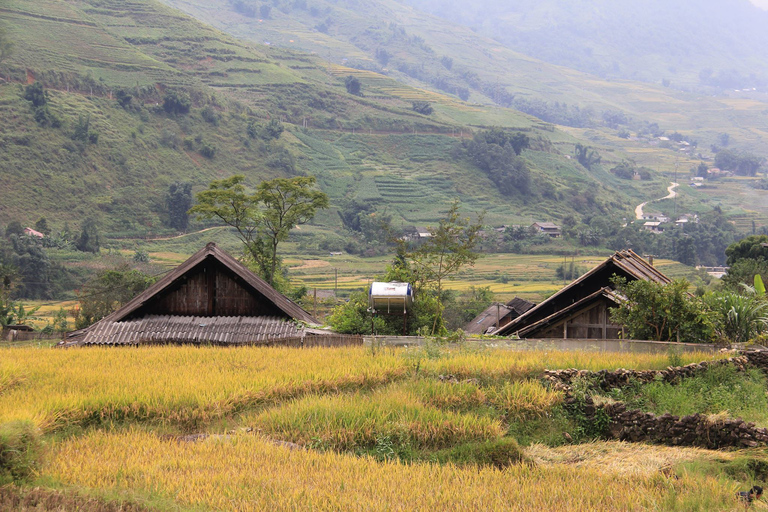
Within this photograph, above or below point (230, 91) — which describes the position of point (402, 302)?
below

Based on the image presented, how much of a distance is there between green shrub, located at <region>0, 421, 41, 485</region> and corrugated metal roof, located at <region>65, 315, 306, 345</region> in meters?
9.44

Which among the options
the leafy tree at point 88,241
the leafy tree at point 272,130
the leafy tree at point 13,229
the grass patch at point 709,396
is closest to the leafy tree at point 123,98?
the leafy tree at point 272,130

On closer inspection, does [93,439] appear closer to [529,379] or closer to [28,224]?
[529,379]

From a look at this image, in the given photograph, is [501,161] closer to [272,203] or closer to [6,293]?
[6,293]

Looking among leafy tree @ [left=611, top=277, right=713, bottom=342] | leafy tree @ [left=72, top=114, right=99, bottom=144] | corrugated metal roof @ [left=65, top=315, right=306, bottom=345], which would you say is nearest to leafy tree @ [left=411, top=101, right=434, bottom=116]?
leafy tree @ [left=72, top=114, right=99, bottom=144]

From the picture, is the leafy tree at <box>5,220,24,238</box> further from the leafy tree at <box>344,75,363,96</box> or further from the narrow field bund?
the leafy tree at <box>344,75,363,96</box>

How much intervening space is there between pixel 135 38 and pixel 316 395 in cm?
14893

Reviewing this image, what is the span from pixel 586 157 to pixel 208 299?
15837 centimetres

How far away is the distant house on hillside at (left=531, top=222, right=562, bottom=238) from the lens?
332 ft

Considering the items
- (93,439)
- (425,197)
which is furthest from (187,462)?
(425,197)

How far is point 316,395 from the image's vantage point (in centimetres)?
995

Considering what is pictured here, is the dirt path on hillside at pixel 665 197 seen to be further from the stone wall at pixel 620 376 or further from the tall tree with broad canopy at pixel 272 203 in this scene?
the stone wall at pixel 620 376

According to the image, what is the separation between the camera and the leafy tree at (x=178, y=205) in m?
89.1

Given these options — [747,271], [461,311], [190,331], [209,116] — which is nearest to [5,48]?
[209,116]
